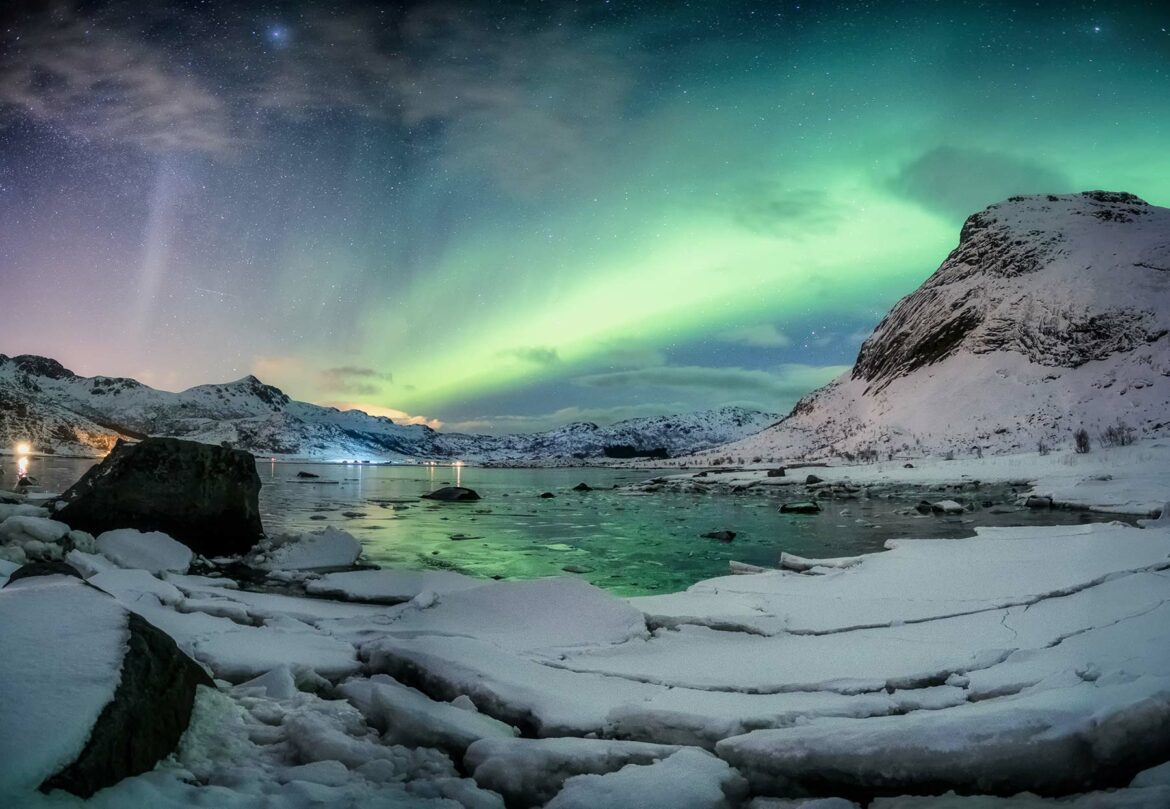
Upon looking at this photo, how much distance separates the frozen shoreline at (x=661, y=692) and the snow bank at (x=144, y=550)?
3.26 feet

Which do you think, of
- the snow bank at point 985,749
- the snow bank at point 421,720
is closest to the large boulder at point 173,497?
the snow bank at point 421,720

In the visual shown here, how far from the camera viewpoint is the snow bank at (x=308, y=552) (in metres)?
9.76

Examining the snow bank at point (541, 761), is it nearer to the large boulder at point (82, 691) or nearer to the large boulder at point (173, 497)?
the large boulder at point (82, 691)

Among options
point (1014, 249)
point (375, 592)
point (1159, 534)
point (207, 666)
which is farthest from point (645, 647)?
point (1014, 249)

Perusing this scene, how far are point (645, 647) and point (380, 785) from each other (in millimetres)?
2562

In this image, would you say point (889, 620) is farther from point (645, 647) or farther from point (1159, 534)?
point (1159, 534)

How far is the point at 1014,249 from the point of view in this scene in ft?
262

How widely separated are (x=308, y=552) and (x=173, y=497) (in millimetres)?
2389

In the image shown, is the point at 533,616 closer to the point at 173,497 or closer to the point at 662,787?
the point at 662,787

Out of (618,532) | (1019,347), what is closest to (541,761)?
(618,532)

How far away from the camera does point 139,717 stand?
8.98 ft

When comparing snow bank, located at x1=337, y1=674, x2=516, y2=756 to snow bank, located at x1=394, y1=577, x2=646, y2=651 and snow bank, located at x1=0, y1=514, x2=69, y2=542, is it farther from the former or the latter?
snow bank, located at x1=0, y1=514, x2=69, y2=542

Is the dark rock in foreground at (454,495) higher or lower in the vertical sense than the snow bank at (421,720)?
lower

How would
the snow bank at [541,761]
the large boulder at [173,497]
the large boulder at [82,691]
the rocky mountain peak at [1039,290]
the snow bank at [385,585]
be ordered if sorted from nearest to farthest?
the large boulder at [82,691] < the snow bank at [541,761] < the snow bank at [385,585] < the large boulder at [173,497] < the rocky mountain peak at [1039,290]
